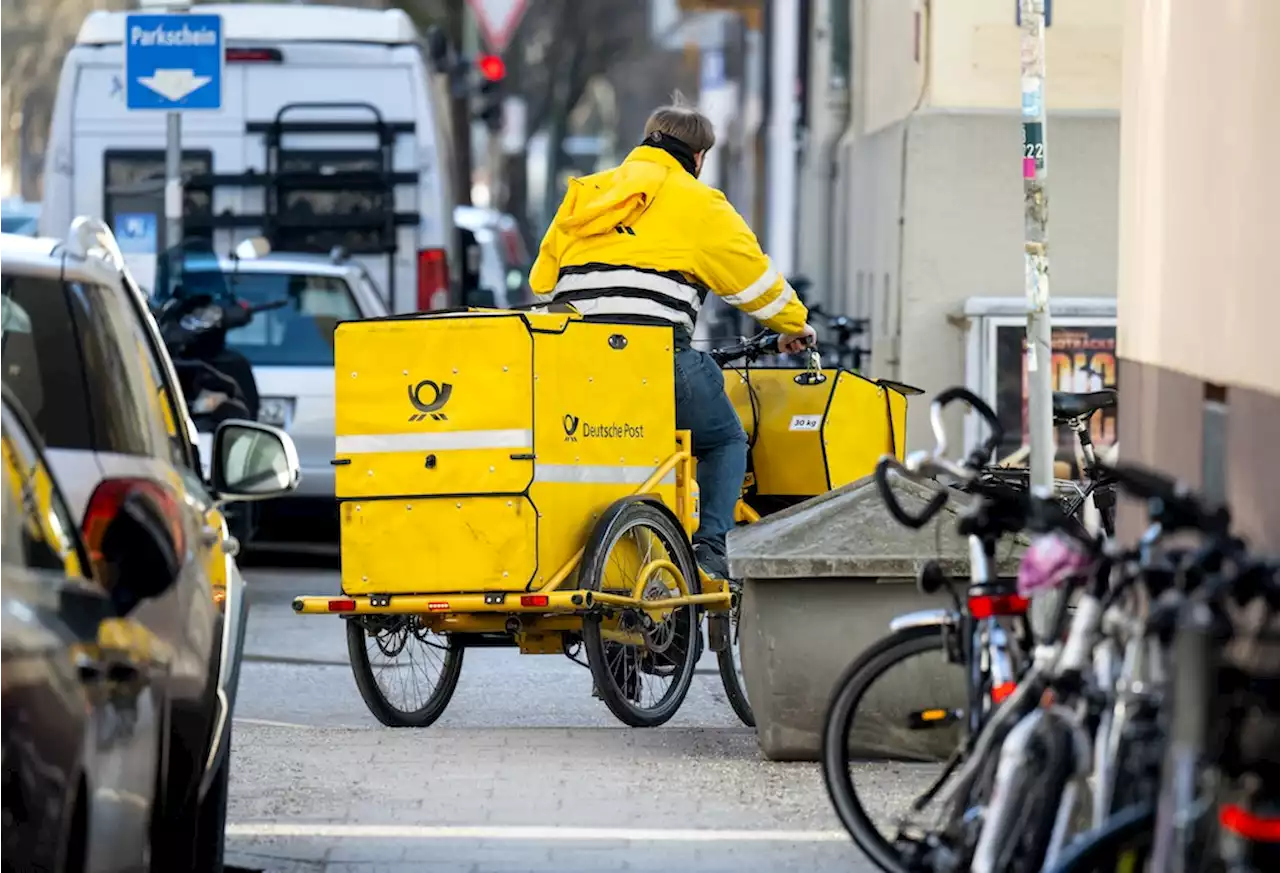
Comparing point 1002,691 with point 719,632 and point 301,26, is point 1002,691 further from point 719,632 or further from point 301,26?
point 301,26

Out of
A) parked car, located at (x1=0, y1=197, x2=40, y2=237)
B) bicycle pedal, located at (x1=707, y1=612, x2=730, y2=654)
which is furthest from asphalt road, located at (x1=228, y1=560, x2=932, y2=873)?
parked car, located at (x1=0, y1=197, x2=40, y2=237)

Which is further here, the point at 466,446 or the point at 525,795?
the point at 466,446

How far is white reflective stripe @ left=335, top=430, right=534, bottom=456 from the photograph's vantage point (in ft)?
27.9

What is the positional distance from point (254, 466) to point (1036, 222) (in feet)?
13.6

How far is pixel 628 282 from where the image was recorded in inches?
367

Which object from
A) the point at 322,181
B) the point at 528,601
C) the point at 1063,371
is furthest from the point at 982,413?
the point at 322,181

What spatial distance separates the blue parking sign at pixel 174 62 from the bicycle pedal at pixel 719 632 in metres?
7.15

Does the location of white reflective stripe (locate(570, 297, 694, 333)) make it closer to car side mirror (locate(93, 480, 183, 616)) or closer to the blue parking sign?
car side mirror (locate(93, 480, 183, 616))

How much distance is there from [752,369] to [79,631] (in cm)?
516

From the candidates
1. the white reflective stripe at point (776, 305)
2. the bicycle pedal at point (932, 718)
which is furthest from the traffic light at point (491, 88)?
the bicycle pedal at point (932, 718)

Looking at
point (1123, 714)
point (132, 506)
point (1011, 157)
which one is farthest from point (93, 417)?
point (1011, 157)

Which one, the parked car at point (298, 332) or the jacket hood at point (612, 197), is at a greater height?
the jacket hood at point (612, 197)

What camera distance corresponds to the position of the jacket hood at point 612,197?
9.29 meters

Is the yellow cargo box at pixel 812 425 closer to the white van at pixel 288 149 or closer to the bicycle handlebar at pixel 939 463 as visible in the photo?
the bicycle handlebar at pixel 939 463
